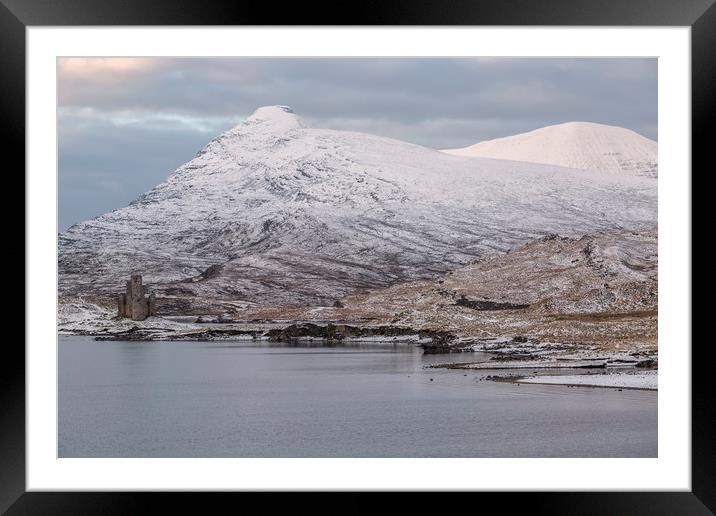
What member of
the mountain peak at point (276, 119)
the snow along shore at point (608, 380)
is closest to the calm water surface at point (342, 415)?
the snow along shore at point (608, 380)

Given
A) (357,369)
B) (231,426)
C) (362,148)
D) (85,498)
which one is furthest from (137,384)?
(362,148)

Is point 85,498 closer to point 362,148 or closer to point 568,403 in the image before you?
point 568,403

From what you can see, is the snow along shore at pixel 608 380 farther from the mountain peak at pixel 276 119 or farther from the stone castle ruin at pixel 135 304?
the mountain peak at pixel 276 119

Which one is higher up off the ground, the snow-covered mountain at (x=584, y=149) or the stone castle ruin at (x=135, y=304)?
the snow-covered mountain at (x=584, y=149)

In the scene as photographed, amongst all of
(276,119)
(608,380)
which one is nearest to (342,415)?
(608,380)

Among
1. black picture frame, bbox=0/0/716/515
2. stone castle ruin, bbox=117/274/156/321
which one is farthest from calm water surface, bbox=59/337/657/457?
stone castle ruin, bbox=117/274/156/321

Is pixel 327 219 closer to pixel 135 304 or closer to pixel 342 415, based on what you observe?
pixel 135 304
